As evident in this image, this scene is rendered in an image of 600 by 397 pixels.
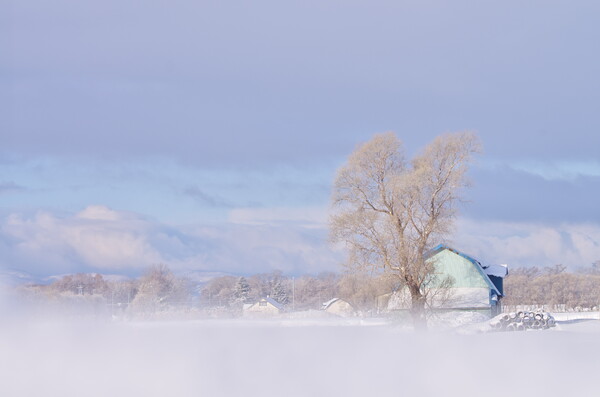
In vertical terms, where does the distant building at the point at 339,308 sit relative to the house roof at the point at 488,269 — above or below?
below

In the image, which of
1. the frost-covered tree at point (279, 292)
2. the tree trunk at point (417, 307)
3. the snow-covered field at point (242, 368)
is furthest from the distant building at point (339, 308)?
the snow-covered field at point (242, 368)

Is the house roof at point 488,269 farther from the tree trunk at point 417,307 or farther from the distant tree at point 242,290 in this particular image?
the distant tree at point 242,290

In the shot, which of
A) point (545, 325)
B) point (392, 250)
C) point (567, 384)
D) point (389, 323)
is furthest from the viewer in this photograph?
point (545, 325)

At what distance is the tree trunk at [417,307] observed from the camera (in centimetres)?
3991

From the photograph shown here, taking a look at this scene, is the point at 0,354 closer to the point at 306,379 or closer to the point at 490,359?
the point at 306,379

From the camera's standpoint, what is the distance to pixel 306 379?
18.3 metres

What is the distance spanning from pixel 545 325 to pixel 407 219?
47.5 ft

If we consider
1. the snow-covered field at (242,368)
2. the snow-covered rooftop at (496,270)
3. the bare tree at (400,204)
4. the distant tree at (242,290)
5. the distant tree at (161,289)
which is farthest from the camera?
the distant tree at (242,290)

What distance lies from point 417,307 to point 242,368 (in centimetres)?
2207

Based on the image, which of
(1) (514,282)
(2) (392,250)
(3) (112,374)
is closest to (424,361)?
(3) (112,374)

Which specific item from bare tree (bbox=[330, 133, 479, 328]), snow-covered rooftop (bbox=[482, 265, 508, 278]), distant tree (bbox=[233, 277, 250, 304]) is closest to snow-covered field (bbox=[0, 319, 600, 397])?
bare tree (bbox=[330, 133, 479, 328])

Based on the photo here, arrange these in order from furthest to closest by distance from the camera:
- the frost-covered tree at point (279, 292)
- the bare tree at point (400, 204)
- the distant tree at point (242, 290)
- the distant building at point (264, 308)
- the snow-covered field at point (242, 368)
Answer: the frost-covered tree at point (279, 292)
the distant tree at point (242, 290)
the distant building at point (264, 308)
the bare tree at point (400, 204)
the snow-covered field at point (242, 368)

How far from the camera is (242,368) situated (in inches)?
764

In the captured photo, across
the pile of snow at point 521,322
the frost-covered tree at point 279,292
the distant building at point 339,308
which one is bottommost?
the pile of snow at point 521,322
